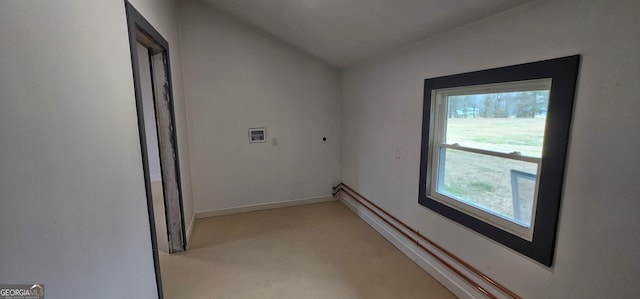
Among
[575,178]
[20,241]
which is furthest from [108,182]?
[575,178]

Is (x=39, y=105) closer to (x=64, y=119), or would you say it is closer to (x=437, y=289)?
(x=64, y=119)

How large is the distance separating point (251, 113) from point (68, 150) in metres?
A: 2.77

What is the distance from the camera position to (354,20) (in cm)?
227

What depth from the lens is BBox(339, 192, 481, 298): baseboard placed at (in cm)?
205

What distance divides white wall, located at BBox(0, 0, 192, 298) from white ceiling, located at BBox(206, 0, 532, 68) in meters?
1.54

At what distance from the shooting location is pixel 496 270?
1.78m

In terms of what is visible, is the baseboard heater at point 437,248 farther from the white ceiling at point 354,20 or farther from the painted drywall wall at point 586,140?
the white ceiling at point 354,20

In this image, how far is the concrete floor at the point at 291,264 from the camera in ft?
7.14

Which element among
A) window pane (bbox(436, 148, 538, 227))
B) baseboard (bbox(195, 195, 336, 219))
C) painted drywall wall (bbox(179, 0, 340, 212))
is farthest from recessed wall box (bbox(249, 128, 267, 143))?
window pane (bbox(436, 148, 538, 227))

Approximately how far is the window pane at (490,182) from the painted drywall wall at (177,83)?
2.66 meters

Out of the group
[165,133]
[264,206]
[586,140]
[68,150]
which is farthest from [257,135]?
[586,140]

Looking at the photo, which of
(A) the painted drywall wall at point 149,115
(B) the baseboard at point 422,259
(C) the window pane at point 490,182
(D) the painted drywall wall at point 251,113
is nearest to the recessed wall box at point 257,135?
(D) the painted drywall wall at point 251,113

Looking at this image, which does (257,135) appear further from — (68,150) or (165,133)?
(68,150)

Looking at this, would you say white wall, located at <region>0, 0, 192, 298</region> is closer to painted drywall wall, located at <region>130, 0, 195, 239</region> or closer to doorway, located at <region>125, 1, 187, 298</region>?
doorway, located at <region>125, 1, 187, 298</region>
